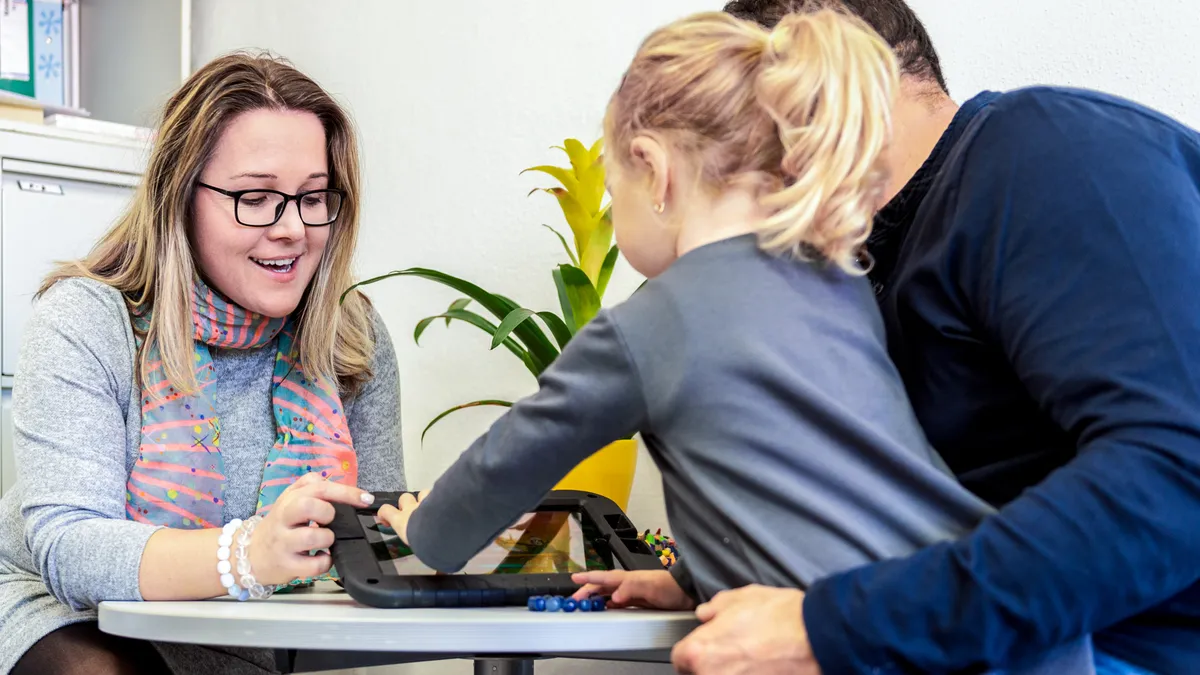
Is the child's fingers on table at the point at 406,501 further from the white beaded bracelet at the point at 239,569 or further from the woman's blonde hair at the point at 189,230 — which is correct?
the woman's blonde hair at the point at 189,230

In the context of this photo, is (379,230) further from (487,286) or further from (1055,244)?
(1055,244)

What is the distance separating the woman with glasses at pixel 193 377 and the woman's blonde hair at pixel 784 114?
0.57m

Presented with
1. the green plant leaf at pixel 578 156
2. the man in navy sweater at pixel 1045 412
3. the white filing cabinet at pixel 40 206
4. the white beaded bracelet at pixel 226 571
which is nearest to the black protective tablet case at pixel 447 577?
the white beaded bracelet at pixel 226 571

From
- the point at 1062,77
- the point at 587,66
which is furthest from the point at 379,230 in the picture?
the point at 1062,77

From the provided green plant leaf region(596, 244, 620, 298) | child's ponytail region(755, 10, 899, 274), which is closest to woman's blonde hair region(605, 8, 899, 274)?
child's ponytail region(755, 10, 899, 274)

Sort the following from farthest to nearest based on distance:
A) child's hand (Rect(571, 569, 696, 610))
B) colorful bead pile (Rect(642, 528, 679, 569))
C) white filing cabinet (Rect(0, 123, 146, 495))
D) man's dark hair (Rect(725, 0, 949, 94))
Result: 1. white filing cabinet (Rect(0, 123, 146, 495))
2. colorful bead pile (Rect(642, 528, 679, 569))
3. man's dark hair (Rect(725, 0, 949, 94))
4. child's hand (Rect(571, 569, 696, 610))

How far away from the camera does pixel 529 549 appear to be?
3.51 ft

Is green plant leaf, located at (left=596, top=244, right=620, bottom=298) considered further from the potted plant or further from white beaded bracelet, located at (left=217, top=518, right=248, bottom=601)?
white beaded bracelet, located at (left=217, top=518, right=248, bottom=601)

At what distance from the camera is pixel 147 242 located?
4.61 ft

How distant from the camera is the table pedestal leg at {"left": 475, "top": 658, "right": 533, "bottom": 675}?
3.42ft

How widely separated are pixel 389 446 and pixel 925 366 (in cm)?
92

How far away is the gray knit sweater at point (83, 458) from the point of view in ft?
3.67

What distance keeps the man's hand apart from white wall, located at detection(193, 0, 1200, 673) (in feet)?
3.23

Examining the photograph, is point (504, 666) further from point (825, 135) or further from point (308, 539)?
point (825, 135)
